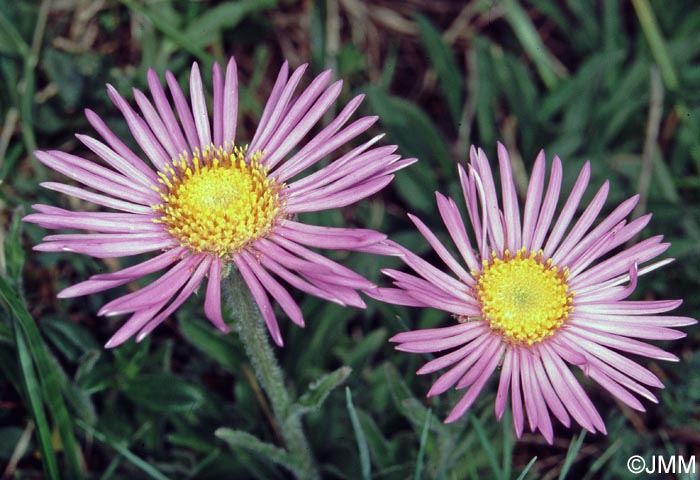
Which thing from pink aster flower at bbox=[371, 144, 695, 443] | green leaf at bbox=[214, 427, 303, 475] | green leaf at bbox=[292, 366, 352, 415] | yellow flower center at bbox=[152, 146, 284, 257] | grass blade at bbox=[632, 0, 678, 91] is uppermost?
grass blade at bbox=[632, 0, 678, 91]

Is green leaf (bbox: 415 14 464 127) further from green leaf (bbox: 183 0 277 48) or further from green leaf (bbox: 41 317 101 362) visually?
green leaf (bbox: 41 317 101 362)

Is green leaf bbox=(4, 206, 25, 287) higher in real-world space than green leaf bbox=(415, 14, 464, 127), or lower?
lower

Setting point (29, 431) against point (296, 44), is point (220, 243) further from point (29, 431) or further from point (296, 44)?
point (296, 44)

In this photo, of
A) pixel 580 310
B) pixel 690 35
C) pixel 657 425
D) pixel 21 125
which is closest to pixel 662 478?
pixel 657 425

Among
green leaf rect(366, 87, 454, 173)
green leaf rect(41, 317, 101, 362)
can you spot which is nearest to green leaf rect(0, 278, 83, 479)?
green leaf rect(41, 317, 101, 362)

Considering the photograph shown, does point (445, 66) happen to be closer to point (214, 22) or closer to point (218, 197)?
point (214, 22)

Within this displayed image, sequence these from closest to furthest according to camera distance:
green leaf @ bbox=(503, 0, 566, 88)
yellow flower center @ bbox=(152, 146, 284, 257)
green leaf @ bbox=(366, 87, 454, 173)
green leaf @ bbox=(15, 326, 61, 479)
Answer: yellow flower center @ bbox=(152, 146, 284, 257), green leaf @ bbox=(15, 326, 61, 479), green leaf @ bbox=(366, 87, 454, 173), green leaf @ bbox=(503, 0, 566, 88)

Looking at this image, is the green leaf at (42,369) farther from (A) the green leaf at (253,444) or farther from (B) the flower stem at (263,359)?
(B) the flower stem at (263,359)

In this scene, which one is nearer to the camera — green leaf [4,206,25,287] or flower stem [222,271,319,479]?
flower stem [222,271,319,479]
